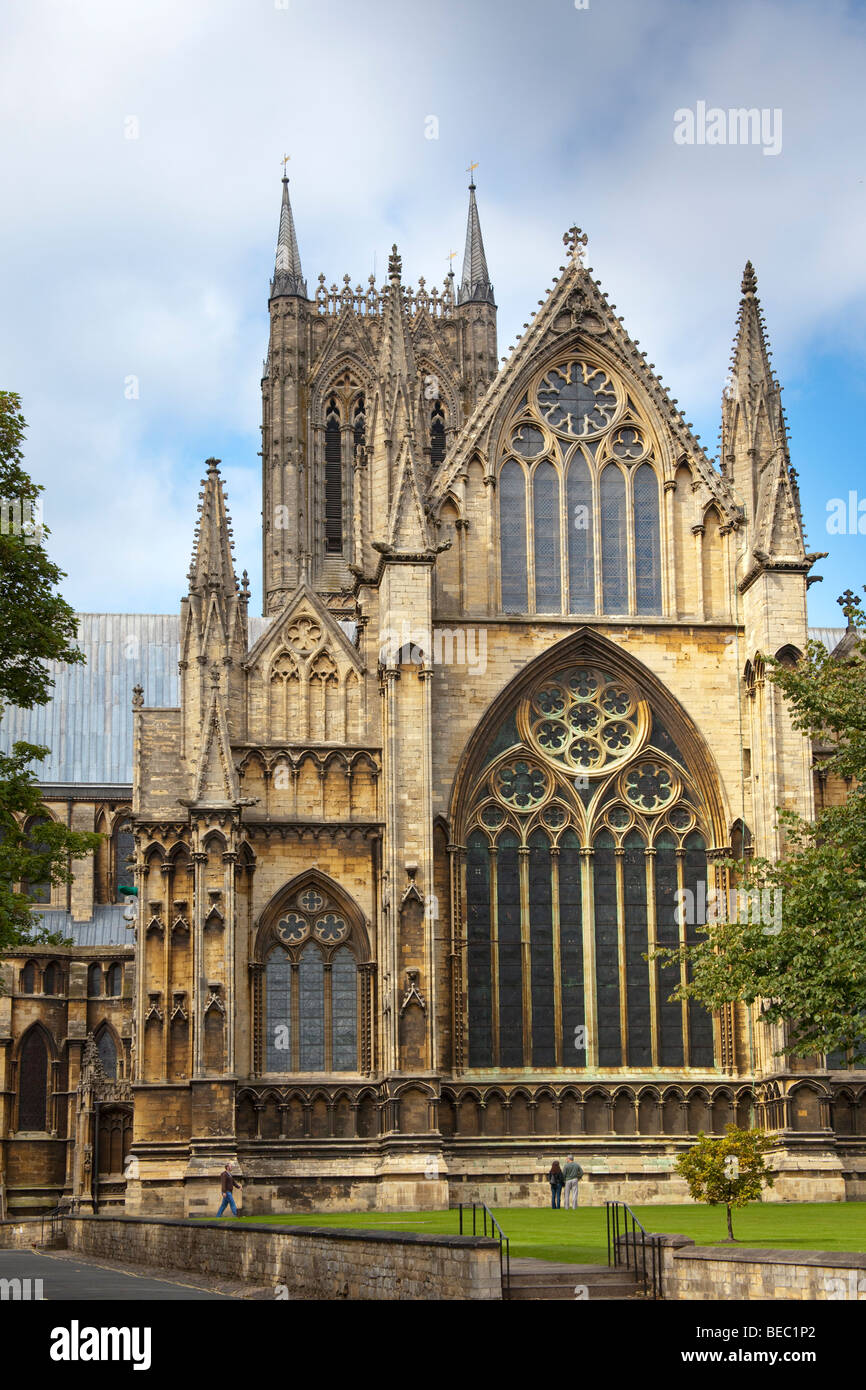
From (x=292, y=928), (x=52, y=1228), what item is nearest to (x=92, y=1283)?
(x=292, y=928)

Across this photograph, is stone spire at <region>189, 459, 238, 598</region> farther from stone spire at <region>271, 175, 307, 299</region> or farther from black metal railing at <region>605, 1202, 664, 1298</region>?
stone spire at <region>271, 175, 307, 299</region>

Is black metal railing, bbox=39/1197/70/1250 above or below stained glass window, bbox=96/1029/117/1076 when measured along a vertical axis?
below

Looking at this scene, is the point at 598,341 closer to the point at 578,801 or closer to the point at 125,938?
the point at 578,801

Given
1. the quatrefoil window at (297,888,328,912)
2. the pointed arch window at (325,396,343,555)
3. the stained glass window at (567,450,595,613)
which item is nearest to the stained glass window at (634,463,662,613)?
the stained glass window at (567,450,595,613)

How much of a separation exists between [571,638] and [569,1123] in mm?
10863

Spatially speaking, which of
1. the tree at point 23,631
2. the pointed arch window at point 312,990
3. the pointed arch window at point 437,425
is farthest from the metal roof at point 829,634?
the tree at point 23,631

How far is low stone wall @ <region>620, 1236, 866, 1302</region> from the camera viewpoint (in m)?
19.4

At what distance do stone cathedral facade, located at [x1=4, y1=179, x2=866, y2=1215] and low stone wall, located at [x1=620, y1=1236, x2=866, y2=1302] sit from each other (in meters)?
18.1

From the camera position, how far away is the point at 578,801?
4447cm
